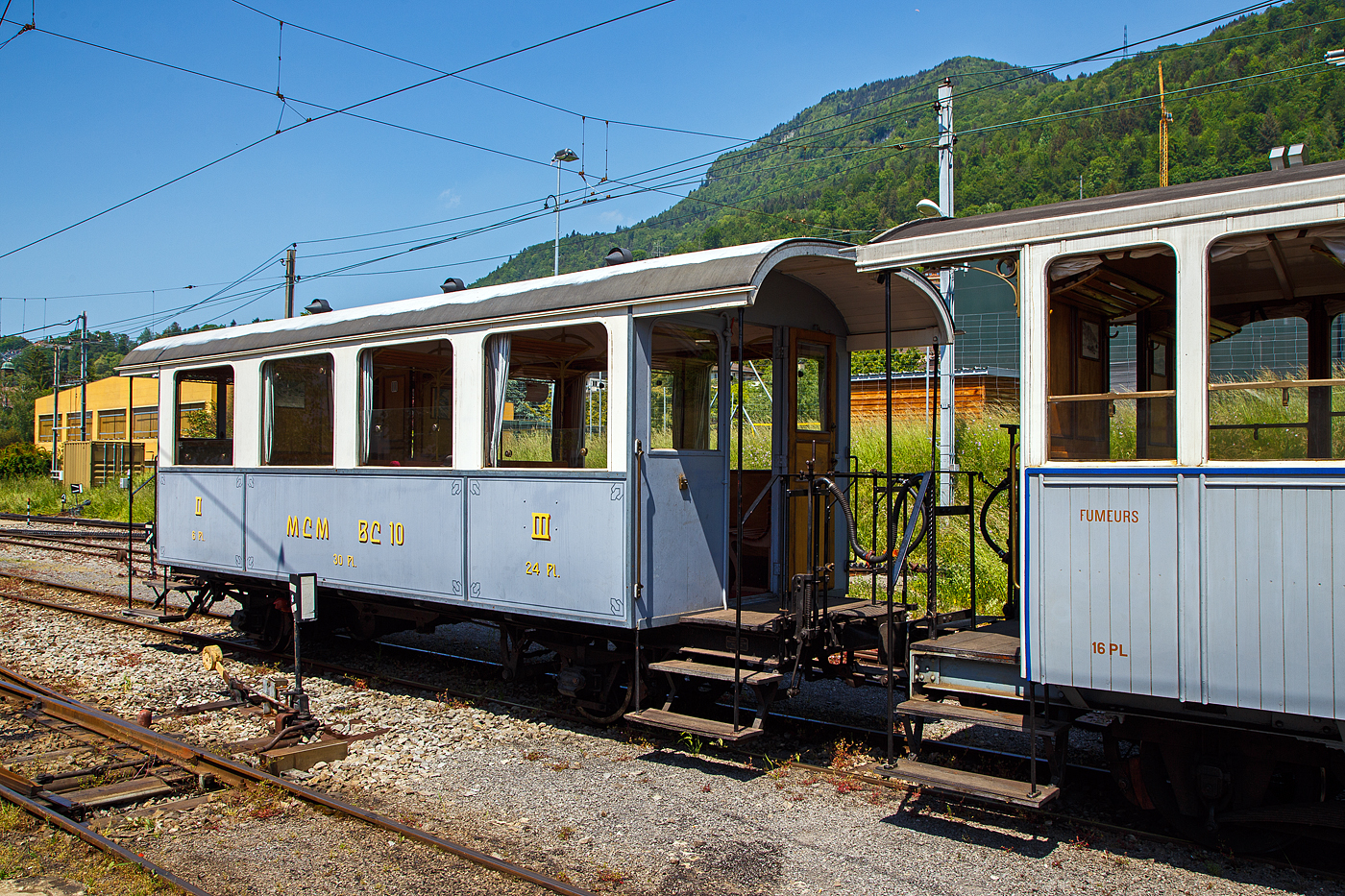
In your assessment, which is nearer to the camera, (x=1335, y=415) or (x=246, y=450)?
(x=1335, y=415)

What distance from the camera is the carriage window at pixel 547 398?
7.14 m

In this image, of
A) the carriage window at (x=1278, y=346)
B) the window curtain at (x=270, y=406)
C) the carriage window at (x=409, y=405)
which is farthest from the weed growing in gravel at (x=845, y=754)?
the window curtain at (x=270, y=406)

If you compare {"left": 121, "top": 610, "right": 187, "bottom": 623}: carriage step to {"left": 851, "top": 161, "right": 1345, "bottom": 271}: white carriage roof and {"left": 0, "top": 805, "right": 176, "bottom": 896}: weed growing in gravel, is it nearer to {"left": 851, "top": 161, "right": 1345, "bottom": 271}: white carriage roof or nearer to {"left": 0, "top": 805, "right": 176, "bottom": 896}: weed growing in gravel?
{"left": 0, "top": 805, "right": 176, "bottom": 896}: weed growing in gravel

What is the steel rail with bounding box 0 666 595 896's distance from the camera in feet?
15.9

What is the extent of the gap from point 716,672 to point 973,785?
6.06 feet

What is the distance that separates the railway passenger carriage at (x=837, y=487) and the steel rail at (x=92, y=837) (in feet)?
9.85

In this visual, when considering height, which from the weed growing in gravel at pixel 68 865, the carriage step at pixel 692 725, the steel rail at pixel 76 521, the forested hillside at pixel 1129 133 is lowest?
the weed growing in gravel at pixel 68 865

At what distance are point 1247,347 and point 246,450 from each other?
28.9 ft

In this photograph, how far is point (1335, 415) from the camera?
453 centimetres

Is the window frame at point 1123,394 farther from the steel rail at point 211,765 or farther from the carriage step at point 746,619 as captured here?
the steel rail at point 211,765

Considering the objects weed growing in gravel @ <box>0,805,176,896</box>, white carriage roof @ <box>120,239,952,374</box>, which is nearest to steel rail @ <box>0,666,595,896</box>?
weed growing in gravel @ <box>0,805,176,896</box>

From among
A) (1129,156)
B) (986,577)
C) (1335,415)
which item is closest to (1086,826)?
(1335,415)

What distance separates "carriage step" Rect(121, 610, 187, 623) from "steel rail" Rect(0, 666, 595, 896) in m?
1.97

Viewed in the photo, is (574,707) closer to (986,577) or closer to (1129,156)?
(986,577)
